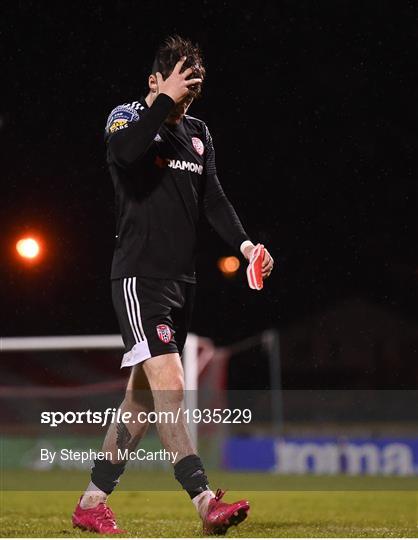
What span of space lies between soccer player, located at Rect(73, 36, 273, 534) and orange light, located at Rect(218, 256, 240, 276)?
23.1 metres

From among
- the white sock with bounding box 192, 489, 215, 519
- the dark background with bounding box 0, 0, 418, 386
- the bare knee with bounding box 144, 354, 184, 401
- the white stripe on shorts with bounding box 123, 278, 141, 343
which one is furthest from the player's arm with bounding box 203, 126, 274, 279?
the dark background with bounding box 0, 0, 418, 386

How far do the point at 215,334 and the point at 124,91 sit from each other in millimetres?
16442

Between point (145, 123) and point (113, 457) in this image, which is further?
point (113, 457)

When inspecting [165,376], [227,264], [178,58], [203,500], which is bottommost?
[203,500]

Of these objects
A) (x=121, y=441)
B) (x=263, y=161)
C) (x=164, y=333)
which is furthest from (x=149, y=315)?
(x=263, y=161)

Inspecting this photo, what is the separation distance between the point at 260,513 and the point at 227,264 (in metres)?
23.5

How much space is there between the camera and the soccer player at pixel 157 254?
3.90 meters

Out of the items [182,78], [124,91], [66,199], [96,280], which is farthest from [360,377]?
[182,78]

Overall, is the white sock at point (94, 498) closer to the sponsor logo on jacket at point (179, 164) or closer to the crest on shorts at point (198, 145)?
the sponsor logo on jacket at point (179, 164)

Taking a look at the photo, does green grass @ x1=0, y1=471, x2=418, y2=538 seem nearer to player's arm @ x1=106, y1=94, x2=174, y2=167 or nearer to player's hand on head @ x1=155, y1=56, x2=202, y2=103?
player's arm @ x1=106, y1=94, x2=174, y2=167

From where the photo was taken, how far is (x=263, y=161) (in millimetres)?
26406

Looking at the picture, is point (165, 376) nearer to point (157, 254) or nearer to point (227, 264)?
point (157, 254)

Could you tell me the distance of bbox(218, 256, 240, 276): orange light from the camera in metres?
28.1

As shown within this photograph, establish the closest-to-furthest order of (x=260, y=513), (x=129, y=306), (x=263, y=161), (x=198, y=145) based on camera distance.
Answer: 1. (x=129, y=306)
2. (x=198, y=145)
3. (x=260, y=513)
4. (x=263, y=161)
